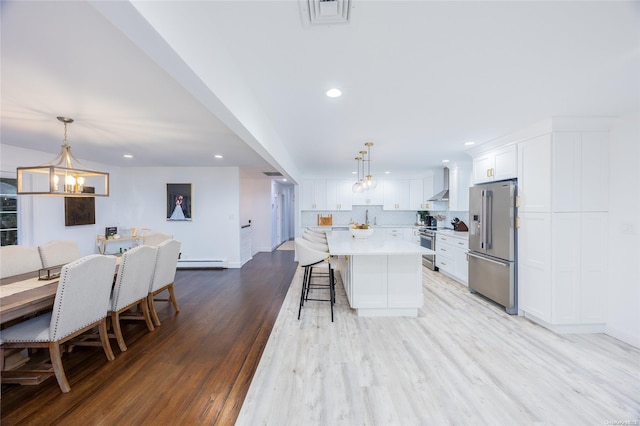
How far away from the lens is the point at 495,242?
353 centimetres

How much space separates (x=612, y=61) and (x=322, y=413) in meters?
3.12

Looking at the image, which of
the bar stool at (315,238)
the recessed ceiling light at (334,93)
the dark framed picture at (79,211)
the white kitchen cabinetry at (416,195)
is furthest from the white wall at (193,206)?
the white kitchen cabinetry at (416,195)

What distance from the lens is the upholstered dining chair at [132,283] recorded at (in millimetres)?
2527

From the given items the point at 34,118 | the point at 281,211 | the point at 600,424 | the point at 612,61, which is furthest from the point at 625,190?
the point at 281,211

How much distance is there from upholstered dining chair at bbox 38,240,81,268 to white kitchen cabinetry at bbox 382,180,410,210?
21.1ft

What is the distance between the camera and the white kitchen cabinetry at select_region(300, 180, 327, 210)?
7.18 m

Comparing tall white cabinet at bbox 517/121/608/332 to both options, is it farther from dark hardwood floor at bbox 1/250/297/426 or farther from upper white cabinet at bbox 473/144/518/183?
dark hardwood floor at bbox 1/250/297/426

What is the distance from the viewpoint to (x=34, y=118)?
262 centimetres

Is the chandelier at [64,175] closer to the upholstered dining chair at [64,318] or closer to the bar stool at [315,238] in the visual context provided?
the upholstered dining chair at [64,318]

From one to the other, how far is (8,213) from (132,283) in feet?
10.2

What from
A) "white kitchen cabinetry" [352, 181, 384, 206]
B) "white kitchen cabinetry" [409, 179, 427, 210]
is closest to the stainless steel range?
"white kitchen cabinetry" [409, 179, 427, 210]

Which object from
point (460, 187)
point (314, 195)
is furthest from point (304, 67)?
point (314, 195)

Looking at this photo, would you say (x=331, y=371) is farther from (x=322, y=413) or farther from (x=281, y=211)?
(x=281, y=211)

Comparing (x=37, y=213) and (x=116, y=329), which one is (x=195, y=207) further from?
(x=116, y=329)
